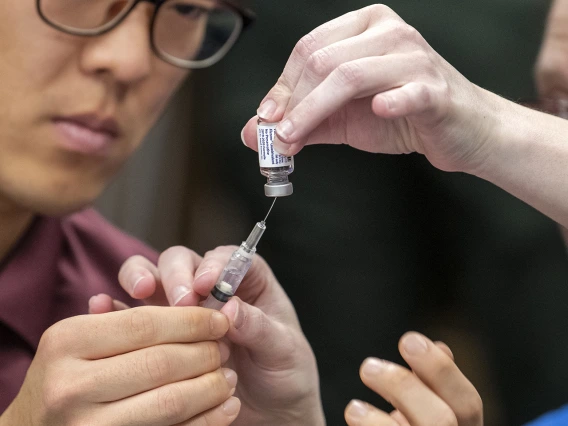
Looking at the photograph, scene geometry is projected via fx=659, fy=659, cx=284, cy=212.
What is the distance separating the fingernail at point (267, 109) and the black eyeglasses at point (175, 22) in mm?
425

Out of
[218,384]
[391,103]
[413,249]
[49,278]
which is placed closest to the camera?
[391,103]

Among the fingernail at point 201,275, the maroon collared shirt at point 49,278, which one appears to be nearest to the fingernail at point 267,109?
the fingernail at point 201,275

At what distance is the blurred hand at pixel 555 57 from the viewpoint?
1.25 metres

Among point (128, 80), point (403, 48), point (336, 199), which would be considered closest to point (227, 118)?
point (336, 199)

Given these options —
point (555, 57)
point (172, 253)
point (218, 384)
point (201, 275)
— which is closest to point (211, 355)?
point (218, 384)

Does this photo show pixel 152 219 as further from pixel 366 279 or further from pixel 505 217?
pixel 505 217

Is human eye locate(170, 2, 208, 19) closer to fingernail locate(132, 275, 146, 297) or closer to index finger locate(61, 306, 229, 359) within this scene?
fingernail locate(132, 275, 146, 297)

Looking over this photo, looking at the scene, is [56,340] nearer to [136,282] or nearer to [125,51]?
[136,282]

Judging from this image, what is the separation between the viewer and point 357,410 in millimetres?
765

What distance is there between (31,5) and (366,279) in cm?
101

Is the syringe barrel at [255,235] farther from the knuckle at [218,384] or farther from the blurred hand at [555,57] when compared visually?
the blurred hand at [555,57]

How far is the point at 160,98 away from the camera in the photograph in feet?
4.17

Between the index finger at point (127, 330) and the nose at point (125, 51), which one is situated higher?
the nose at point (125, 51)

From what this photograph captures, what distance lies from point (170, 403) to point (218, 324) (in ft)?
0.37
